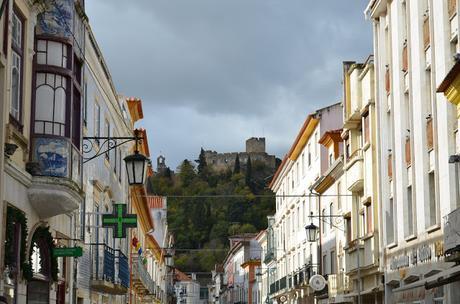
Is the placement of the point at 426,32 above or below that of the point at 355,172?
above

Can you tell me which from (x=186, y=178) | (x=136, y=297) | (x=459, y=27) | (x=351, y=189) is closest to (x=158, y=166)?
(x=186, y=178)

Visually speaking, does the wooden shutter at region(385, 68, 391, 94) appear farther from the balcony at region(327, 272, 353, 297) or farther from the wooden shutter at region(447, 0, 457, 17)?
the balcony at region(327, 272, 353, 297)

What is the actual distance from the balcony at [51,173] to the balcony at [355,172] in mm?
17654

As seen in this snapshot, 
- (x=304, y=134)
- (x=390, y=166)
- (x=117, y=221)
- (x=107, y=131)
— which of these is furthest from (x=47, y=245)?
(x=304, y=134)

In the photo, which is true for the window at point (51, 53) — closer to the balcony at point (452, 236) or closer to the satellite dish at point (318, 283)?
the balcony at point (452, 236)

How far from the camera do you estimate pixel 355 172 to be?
34219 mm

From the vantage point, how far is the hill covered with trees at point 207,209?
142000 millimetres

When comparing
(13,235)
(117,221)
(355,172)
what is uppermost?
(355,172)

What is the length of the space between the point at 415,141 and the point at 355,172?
9.01 meters

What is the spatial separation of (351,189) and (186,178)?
148219 millimetres

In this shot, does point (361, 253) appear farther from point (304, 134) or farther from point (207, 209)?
point (207, 209)

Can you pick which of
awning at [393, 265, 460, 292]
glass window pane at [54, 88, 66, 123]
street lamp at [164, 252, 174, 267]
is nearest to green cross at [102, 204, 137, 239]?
glass window pane at [54, 88, 66, 123]

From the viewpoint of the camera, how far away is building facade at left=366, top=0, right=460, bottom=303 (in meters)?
21.6

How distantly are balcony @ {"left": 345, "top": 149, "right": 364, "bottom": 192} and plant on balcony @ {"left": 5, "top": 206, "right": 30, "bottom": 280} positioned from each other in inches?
743
